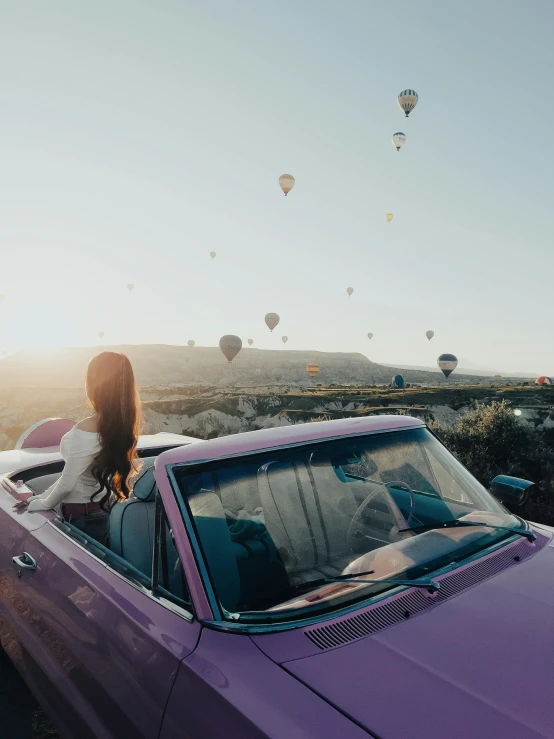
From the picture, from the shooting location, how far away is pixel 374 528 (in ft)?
8.03

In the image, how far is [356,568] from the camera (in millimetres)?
1998

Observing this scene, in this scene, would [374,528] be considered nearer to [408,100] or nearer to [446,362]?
[408,100]

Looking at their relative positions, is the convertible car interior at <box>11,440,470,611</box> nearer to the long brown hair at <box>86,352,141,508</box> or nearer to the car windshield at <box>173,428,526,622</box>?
the car windshield at <box>173,428,526,622</box>

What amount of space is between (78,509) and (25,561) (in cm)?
41

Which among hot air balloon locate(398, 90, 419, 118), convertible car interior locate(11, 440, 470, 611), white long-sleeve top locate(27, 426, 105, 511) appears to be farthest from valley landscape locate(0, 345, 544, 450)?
hot air balloon locate(398, 90, 419, 118)

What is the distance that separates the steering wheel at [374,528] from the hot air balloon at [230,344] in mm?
65398

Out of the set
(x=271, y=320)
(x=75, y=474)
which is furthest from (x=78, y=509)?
(x=271, y=320)

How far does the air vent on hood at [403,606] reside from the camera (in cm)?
165

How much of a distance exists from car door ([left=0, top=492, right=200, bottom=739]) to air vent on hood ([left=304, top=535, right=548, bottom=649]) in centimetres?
44

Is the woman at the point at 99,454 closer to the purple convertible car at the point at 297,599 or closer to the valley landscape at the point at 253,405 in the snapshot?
the purple convertible car at the point at 297,599

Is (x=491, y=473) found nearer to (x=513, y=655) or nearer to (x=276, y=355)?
(x=513, y=655)

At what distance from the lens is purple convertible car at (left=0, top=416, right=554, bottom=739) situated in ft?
4.66

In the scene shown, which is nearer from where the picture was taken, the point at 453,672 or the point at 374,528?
the point at 453,672

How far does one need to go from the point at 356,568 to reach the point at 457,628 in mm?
427
